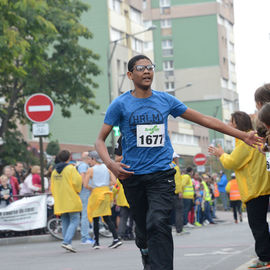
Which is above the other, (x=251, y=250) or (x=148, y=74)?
(x=148, y=74)

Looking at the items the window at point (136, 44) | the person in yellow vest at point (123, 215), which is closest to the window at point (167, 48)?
the window at point (136, 44)

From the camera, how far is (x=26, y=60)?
24.0 m

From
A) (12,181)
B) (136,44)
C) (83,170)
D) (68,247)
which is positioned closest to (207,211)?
(12,181)

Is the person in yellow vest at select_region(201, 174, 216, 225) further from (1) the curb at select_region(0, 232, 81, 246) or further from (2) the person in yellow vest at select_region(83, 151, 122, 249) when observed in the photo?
(2) the person in yellow vest at select_region(83, 151, 122, 249)

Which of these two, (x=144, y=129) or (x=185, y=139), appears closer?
(x=144, y=129)

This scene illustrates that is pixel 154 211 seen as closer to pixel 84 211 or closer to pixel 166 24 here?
pixel 84 211

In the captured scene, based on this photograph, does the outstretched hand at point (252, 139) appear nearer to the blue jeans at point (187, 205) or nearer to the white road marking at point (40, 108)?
the white road marking at point (40, 108)

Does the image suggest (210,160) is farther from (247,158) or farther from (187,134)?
(247,158)

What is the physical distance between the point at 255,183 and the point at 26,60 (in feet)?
51.7

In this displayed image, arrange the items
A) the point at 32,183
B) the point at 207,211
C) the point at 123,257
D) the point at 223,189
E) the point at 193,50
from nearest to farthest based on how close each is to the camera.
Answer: the point at 123,257 → the point at 32,183 → the point at 207,211 → the point at 223,189 → the point at 193,50

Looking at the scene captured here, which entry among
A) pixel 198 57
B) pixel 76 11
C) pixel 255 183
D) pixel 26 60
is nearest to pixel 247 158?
pixel 255 183

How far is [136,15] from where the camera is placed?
82688mm

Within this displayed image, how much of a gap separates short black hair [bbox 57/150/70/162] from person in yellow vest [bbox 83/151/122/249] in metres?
0.74

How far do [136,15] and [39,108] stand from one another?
64.3 metres
